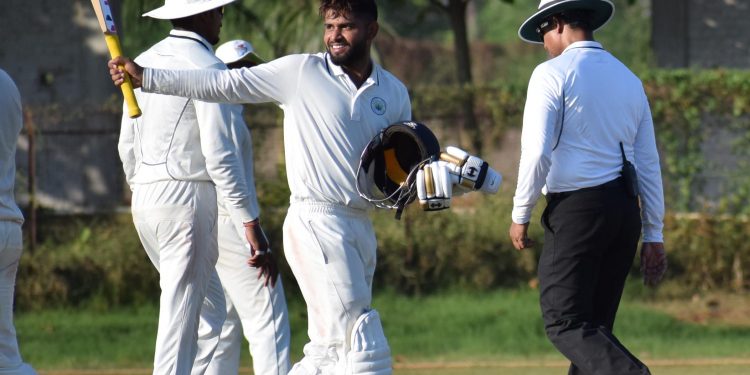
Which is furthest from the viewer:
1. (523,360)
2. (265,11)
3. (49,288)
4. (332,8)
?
(265,11)

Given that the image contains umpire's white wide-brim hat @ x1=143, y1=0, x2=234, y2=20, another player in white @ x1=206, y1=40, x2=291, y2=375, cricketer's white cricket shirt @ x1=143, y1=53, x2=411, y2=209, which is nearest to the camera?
cricketer's white cricket shirt @ x1=143, y1=53, x2=411, y2=209

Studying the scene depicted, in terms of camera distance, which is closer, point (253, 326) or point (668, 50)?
point (253, 326)

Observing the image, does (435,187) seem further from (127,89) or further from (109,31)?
(109,31)

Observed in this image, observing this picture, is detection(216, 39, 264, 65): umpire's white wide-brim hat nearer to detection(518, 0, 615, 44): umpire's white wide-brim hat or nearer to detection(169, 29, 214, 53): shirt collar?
detection(169, 29, 214, 53): shirt collar

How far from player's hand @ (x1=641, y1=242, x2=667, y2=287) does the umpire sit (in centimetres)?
19

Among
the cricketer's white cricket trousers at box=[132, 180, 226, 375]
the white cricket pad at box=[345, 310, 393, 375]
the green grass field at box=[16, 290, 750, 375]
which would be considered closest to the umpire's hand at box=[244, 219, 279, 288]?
the cricketer's white cricket trousers at box=[132, 180, 226, 375]

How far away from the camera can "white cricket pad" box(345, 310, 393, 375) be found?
18.4ft

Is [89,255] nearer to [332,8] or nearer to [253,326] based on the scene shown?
[253,326]

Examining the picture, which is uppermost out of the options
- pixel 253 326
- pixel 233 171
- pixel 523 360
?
pixel 233 171

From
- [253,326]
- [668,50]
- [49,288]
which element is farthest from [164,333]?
[668,50]

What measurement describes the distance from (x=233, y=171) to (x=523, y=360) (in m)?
3.70

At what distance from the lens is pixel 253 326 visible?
6.88 m

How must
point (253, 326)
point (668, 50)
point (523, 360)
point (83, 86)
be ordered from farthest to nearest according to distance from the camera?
point (668, 50) < point (83, 86) < point (523, 360) < point (253, 326)

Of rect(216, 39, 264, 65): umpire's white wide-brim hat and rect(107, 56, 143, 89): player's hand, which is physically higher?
rect(216, 39, 264, 65): umpire's white wide-brim hat
